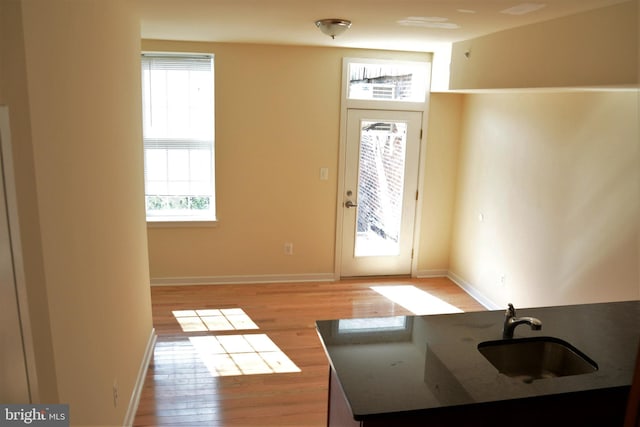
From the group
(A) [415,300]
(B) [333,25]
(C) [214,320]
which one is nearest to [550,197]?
(A) [415,300]

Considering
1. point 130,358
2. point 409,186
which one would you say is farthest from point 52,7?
point 409,186

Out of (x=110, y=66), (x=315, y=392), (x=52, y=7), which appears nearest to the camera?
(x=52, y=7)

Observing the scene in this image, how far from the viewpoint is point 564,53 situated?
267 centimetres

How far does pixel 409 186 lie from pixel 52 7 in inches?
161

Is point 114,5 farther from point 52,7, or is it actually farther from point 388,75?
point 388,75

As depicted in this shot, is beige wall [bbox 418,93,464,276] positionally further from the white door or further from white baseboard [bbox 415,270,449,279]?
the white door

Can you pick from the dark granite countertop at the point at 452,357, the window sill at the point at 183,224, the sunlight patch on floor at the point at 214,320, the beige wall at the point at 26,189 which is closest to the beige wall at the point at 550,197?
the dark granite countertop at the point at 452,357

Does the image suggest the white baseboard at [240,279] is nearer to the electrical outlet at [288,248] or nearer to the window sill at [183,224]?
the electrical outlet at [288,248]

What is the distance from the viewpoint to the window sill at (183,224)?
4812 millimetres

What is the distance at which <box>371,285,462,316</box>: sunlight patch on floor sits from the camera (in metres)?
4.59

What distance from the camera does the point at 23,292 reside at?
1.36 metres

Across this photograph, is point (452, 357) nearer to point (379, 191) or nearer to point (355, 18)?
point (355, 18)

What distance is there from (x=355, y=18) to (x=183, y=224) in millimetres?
2808

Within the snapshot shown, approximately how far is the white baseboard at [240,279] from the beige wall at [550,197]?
1615mm
